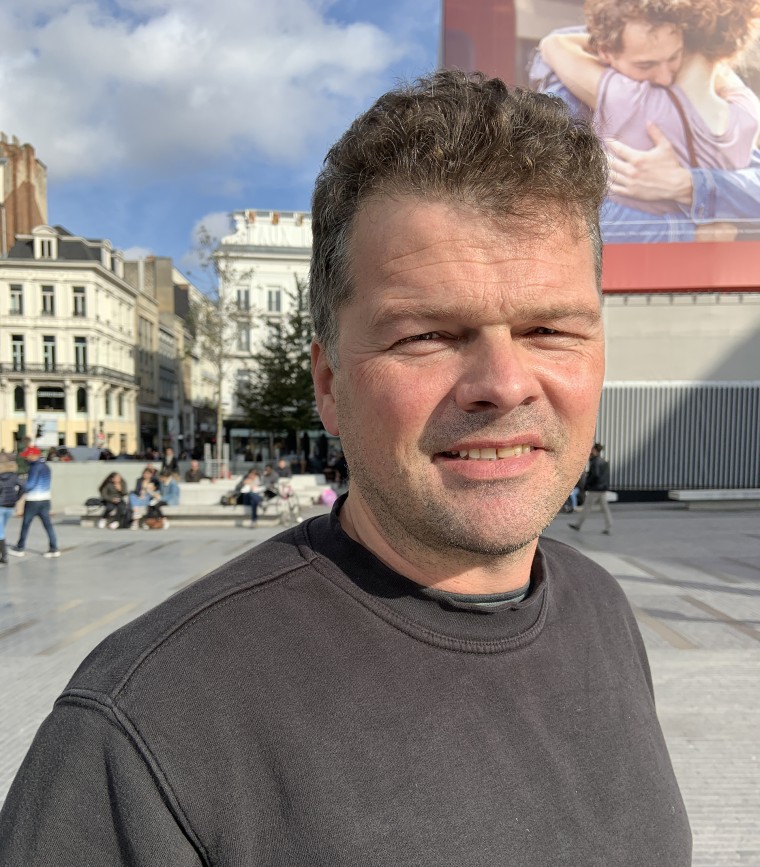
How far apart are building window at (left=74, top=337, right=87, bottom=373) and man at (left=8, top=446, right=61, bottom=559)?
4300cm

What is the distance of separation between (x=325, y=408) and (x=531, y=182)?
550mm

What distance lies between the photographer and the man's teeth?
1056 millimetres

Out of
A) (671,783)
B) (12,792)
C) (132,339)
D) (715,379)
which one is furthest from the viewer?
(132,339)

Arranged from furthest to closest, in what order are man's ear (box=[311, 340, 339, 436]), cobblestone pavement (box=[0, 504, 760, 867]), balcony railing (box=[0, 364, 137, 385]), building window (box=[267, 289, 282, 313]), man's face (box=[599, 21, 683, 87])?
balcony railing (box=[0, 364, 137, 385]) → building window (box=[267, 289, 282, 313]) → man's face (box=[599, 21, 683, 87]) → cobblestone pavement (box=[0, 504, 760, 867]) → man's ear (box=[311, 340, 339, 436])

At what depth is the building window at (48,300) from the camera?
1932 inches

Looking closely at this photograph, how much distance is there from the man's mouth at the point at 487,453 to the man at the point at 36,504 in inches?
411

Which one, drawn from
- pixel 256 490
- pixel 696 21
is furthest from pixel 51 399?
pixel 696 21

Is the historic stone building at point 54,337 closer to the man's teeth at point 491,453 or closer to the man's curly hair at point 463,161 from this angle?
the man's curly hair at point 463,161

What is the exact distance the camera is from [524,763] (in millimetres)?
1037

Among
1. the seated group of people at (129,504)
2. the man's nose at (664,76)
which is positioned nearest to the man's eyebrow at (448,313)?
the seated group of people at (129,504)

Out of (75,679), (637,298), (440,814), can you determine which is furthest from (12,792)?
(637,298)

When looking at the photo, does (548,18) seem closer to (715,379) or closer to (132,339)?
(715,379)

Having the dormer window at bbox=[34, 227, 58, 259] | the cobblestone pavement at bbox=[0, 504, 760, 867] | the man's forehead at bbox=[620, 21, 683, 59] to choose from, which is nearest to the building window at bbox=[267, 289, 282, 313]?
the dormer window at bbox=[34, 227, 58, 259]

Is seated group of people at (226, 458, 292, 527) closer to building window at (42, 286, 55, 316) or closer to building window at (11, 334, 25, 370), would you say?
building window at (42, 286, 55, 316)
